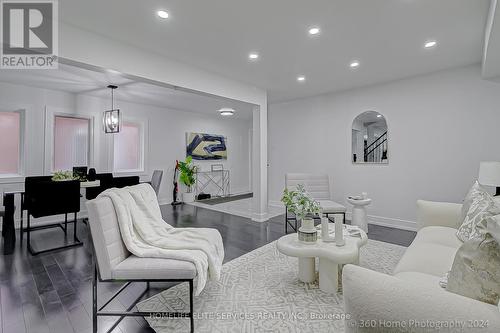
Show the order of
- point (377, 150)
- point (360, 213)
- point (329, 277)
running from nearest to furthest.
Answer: point (329, 277), point (360, 213), point (377, 150)

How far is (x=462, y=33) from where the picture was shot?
2760 millimetres

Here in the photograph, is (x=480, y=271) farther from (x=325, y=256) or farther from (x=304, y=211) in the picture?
(x=304, y=211)

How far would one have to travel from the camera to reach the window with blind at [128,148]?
585 cm

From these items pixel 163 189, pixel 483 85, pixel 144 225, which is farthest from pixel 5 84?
pixel 483 85

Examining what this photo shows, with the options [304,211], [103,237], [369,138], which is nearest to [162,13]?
[103,237]

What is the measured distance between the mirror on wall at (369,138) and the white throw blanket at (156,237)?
3588 mm

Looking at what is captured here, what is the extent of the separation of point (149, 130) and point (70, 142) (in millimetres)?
1703

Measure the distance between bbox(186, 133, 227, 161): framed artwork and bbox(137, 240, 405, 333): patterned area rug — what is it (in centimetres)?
491

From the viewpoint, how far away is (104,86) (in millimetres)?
4555

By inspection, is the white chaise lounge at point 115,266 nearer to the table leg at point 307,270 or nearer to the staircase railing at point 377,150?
the table leg at point 307,270

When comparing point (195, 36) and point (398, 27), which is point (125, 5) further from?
point (398, 27)

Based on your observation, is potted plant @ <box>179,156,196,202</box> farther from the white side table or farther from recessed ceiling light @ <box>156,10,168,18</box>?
recessed ceiling light @ <box>156,10,168,18</box>

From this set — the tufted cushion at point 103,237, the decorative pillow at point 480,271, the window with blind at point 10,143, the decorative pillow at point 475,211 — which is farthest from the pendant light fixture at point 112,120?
the decorative pillow at point 475,211

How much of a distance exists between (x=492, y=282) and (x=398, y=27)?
2.60 meters
